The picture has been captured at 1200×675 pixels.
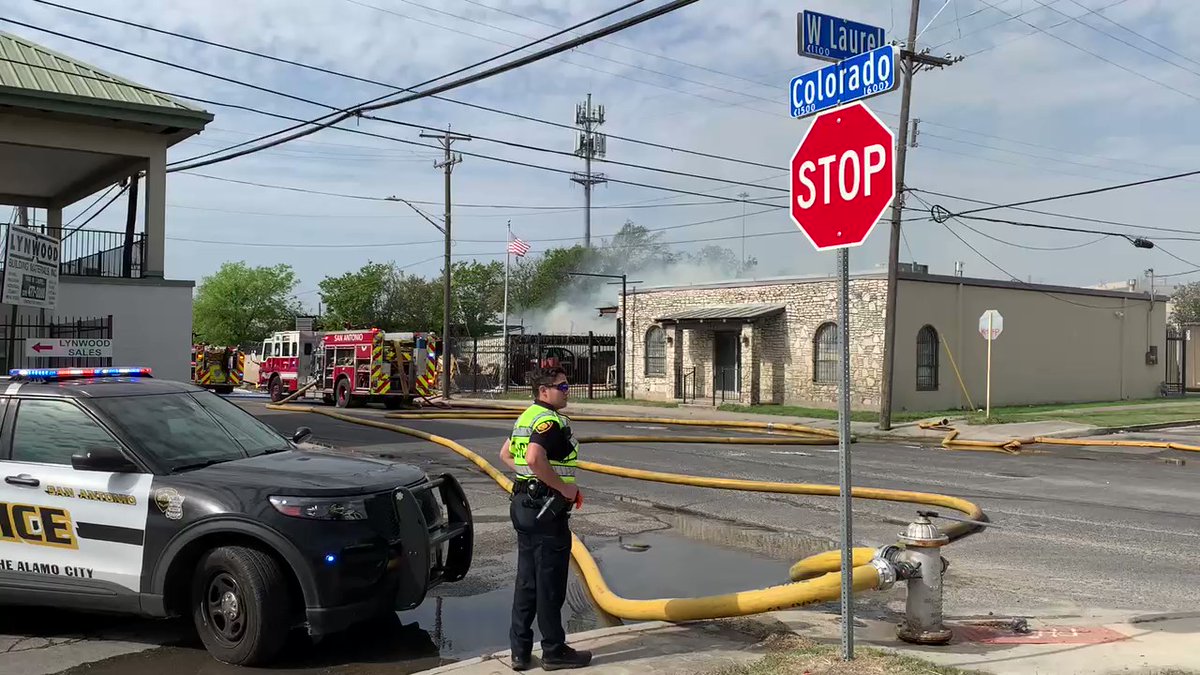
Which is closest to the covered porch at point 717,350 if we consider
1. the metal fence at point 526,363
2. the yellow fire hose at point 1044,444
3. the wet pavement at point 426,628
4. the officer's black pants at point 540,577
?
the metal fence at point 526,363

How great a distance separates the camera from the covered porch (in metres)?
30.2

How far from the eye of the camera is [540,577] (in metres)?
5.03

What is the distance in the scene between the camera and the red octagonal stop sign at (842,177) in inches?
179

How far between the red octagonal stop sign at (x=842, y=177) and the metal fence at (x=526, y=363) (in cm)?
3193

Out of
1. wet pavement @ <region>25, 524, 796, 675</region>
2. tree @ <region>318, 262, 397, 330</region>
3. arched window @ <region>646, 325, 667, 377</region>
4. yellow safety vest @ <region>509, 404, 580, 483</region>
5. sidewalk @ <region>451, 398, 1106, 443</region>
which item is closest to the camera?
yellow safety vest @ <region>509, 404, 580, 483</region>

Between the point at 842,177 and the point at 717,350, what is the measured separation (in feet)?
89.4

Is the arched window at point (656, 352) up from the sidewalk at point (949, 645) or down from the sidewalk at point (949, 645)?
up

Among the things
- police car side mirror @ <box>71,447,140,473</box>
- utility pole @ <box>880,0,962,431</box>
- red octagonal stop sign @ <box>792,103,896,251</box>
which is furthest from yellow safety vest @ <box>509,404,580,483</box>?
utility pole @ <box>880,0,962,431</box>

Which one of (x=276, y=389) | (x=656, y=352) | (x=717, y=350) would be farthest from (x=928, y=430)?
(x=276, y=389)

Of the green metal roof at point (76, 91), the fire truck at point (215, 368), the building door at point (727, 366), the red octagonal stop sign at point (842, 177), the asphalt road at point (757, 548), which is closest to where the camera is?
the red octagonal stop sign at point (842, 177)

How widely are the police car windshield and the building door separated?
25153mm

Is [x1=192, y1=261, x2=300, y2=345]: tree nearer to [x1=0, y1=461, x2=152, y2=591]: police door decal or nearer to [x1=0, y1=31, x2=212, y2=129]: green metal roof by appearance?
[x1=0, y1=31, x2=212, y2=129]: green metal roof

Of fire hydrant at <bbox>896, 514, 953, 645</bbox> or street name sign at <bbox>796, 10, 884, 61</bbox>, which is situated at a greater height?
street name sign at <bbox>796, 10, 884, 61</bbox>

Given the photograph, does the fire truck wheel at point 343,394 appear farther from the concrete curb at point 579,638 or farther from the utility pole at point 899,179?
the concrete curb at point 579,638
